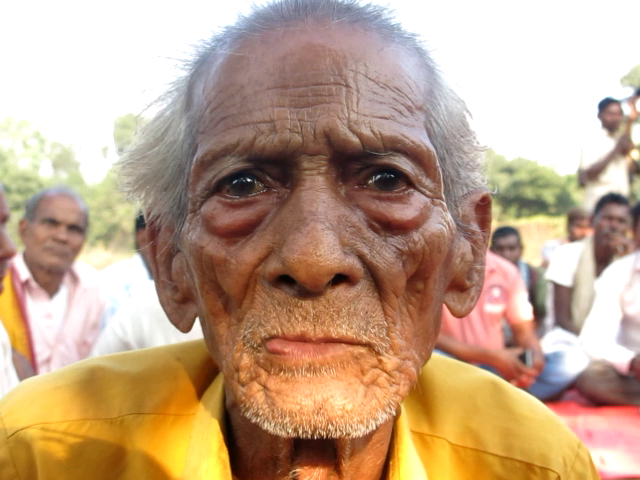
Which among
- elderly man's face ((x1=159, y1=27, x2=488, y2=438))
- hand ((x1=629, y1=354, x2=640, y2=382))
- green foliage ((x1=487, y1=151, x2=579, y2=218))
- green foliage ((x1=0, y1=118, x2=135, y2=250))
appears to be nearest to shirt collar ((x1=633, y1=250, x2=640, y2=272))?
hand ((x1=629, y1=354, x2=640, y2=382))

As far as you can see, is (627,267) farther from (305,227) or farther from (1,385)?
(1,385)

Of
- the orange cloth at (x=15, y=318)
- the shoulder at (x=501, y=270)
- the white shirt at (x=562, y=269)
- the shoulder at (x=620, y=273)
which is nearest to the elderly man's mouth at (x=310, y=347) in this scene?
the orange cloth at (x=15, y=318)

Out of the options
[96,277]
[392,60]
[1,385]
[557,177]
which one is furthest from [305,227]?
[557,177]

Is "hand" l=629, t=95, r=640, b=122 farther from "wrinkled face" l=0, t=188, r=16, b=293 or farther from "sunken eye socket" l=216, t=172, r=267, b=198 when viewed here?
"sunken eye socket" l=216, t=172, r=267, b=198

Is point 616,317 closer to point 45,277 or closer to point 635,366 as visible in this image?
point 635,366

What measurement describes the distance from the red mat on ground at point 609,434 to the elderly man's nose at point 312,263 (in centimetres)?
282

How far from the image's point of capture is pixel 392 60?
1.62 meters

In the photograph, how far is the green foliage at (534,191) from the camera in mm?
37406

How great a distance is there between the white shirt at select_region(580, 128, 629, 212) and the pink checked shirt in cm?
550

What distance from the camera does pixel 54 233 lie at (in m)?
4.88

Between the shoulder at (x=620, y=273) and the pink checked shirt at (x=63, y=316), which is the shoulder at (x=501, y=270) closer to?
the shoulder at (x=620, y=273)

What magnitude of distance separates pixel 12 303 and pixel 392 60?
3.71 meters

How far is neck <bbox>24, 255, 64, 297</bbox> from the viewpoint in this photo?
469 cm

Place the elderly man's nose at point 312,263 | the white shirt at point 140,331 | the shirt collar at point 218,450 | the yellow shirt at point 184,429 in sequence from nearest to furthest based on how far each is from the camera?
the elderly man's nose at point 312,263
the shirt collar at point 218,450
the yellow shirt at point 184,429
the white shirt at point 140,331
